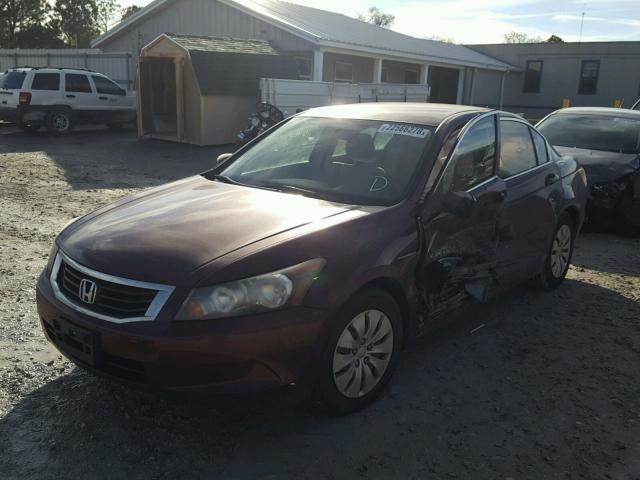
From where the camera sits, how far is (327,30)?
21.0 metres

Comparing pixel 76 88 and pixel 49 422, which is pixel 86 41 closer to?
pixel 76 88

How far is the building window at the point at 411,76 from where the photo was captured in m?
28.2

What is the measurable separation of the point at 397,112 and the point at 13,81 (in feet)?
50.9

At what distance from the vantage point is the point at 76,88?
1733cm

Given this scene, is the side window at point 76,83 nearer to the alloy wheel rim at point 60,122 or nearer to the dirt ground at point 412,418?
the alloy wheel rim at point 60,122

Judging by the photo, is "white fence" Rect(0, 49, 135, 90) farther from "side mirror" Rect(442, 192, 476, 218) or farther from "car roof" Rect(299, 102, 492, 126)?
"side mirror" Rect(442, 192, 476, 218)

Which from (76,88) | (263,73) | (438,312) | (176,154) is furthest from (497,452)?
(76,88)

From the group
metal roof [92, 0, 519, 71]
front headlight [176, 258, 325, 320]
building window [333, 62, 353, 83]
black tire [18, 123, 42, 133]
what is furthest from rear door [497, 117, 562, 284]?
building window [333, 62, 353, 83]

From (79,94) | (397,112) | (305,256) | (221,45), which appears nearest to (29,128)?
(79,94)

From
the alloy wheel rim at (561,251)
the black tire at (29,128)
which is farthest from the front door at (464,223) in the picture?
the black tire at (29,128)

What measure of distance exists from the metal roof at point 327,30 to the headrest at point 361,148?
15181 millimetres

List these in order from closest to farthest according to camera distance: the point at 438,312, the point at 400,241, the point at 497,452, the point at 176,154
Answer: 1. the point at 497,452
2. the point at 400,241
3. the point at 438,312
4. the point at 176,154

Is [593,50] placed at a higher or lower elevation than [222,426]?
higher

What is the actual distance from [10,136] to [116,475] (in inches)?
659
